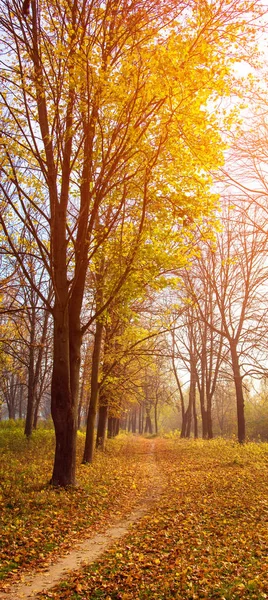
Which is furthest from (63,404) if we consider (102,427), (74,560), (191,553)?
(102,427)

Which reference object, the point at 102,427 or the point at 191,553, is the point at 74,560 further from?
the point at 102,427

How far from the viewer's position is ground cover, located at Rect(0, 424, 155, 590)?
5.80 metres

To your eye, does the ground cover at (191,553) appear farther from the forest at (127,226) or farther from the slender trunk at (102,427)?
the slender trunk at (102,427)

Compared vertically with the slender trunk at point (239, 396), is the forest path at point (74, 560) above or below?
below

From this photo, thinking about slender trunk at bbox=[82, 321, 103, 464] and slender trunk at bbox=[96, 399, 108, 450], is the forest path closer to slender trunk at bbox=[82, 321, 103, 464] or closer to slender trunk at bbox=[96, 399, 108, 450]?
slender trunk at bbox=[82, 321, 103, 464]

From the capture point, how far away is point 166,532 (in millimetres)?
6832

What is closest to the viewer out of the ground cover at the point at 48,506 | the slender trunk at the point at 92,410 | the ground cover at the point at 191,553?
the ground cover at the point at 191,553

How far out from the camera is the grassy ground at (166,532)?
184 inches

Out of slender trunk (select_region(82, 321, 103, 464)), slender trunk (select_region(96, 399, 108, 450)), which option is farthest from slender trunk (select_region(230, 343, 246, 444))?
slender trunk (select_region(82, 321, 103, 464))

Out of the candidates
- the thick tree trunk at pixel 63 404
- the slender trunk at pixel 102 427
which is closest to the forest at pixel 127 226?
the thick tree trunk at pixel 63 404

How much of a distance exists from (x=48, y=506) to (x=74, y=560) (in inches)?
93.0

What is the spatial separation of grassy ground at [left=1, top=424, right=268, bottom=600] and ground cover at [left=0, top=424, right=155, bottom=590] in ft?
0.08

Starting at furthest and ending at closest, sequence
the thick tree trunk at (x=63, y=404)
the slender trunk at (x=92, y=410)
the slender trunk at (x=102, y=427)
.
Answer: the slender trunk at (x=102, y=427), the slender trunk at (x=92, y=410), the thick tree trunk at (x=63, y=404)

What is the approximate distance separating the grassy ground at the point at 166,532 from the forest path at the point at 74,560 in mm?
187
